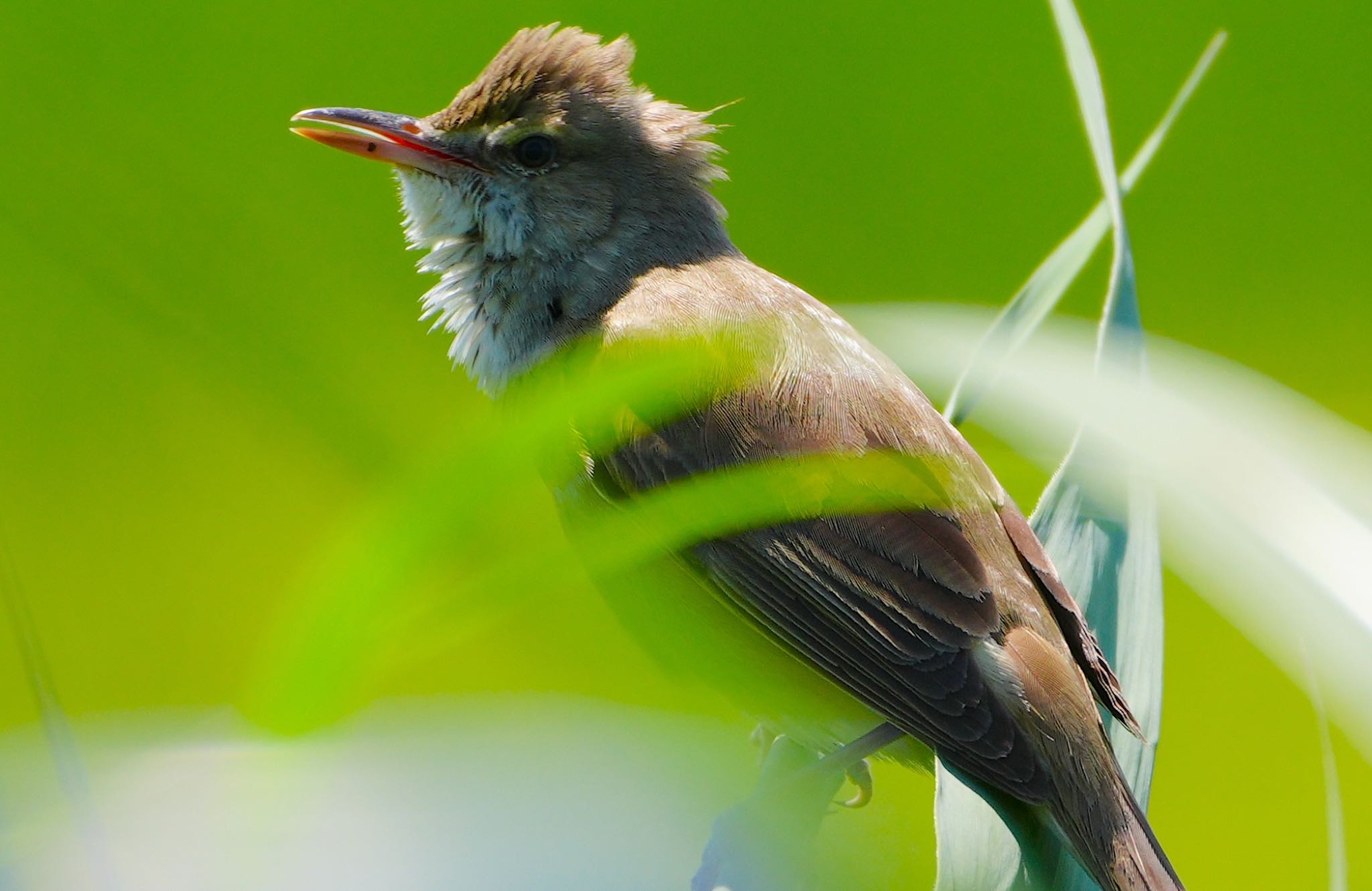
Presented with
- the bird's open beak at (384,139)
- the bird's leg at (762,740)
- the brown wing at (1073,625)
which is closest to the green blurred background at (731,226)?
the bird's leg at (762,740)

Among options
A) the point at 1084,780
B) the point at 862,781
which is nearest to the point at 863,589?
the point at 1084,780

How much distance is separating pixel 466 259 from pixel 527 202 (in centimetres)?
15

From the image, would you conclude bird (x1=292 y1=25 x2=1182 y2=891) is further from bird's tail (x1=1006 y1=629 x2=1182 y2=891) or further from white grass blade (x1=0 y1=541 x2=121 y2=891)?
white grass blade (x1=0 y1=541 x2=121 y2=891)

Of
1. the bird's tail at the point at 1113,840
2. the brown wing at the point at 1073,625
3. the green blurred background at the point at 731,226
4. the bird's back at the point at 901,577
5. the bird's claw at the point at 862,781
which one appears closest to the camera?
the bird's tail at the point at 1113,840

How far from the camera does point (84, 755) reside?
93cm

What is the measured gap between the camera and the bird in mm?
1551

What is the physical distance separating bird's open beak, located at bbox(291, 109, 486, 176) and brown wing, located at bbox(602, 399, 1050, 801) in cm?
69

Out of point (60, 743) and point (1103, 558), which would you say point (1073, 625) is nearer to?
point (1103, 558)

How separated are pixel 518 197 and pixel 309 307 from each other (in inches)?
17.7

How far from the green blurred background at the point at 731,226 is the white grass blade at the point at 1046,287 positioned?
56 centimetres

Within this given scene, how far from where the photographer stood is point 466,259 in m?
2.14

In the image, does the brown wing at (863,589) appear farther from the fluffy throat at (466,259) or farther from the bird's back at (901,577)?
the fluffy throat at (466,259)

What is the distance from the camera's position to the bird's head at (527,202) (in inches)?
81.9

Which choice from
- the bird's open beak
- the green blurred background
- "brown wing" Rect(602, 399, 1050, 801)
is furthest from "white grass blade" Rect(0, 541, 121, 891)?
the bird's open beak
